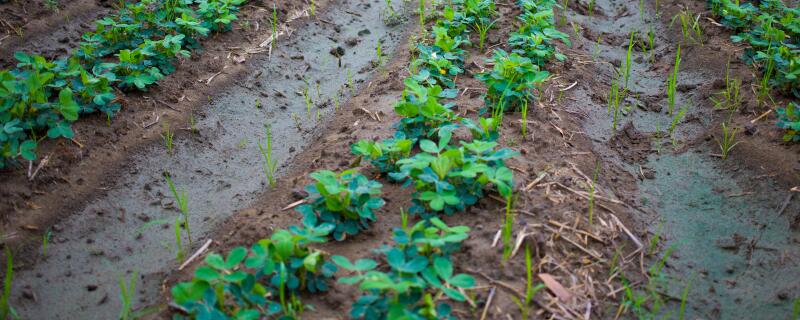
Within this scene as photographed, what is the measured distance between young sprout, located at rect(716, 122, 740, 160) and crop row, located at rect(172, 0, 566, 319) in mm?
1119

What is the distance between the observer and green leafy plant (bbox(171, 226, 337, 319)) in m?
2.36

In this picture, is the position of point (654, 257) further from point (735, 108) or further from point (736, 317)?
point (735, 108)

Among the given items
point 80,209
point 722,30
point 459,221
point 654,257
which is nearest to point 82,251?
point 80,209

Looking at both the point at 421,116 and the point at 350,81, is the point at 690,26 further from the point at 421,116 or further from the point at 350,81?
the point at 421,116

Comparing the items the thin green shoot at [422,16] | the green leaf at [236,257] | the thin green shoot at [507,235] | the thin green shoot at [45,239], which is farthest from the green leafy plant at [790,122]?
the thin green shoot at [45,239]

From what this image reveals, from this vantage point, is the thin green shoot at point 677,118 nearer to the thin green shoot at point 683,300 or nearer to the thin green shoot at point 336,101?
the thin green shoot at point 683,300

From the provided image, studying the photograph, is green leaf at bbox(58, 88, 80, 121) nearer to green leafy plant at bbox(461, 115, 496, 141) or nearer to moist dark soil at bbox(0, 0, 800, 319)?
moist dark soil at bbox(0, 0, 800, 319)

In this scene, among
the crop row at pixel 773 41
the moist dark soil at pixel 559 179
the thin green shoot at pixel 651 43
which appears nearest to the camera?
the moist dark soil at pixel 559 179

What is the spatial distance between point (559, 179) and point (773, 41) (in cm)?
220

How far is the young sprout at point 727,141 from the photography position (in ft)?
12.1

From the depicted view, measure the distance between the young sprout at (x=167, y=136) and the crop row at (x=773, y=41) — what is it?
346 cm

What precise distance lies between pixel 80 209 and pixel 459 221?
192 centimetres

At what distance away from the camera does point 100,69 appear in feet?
12.6

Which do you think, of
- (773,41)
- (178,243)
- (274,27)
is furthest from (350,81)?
(773,41)
